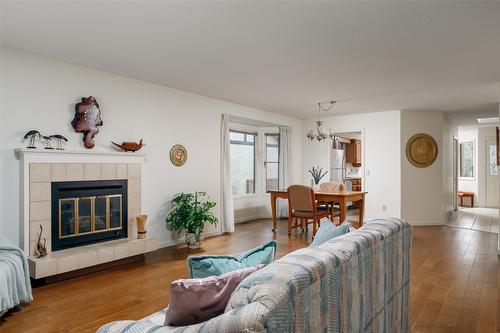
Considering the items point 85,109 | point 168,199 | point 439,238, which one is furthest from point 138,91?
point 439,238

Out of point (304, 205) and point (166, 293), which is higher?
point (304, 205)

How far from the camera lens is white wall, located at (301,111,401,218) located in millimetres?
6805

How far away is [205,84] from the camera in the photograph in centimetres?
465

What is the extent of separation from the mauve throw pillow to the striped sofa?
64 millimetres

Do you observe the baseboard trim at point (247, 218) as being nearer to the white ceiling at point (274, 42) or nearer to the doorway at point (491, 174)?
the white ceiling at point (274, 42)

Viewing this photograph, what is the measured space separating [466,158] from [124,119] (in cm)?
1056

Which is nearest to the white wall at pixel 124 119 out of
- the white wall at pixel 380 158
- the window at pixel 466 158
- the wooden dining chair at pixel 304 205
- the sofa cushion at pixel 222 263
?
the wooden dining chair at pixel 304 205

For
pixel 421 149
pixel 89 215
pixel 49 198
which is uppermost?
pixel 421 149

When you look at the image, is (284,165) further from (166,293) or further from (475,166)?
(475,166)

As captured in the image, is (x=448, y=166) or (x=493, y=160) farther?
(x=493, y=160)

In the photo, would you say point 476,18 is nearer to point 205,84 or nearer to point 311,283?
point 311,283

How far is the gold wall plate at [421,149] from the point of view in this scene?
6770 mm

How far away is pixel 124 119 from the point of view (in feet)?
14.2

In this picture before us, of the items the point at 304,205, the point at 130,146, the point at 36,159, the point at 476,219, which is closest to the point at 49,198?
the point at 36,159
